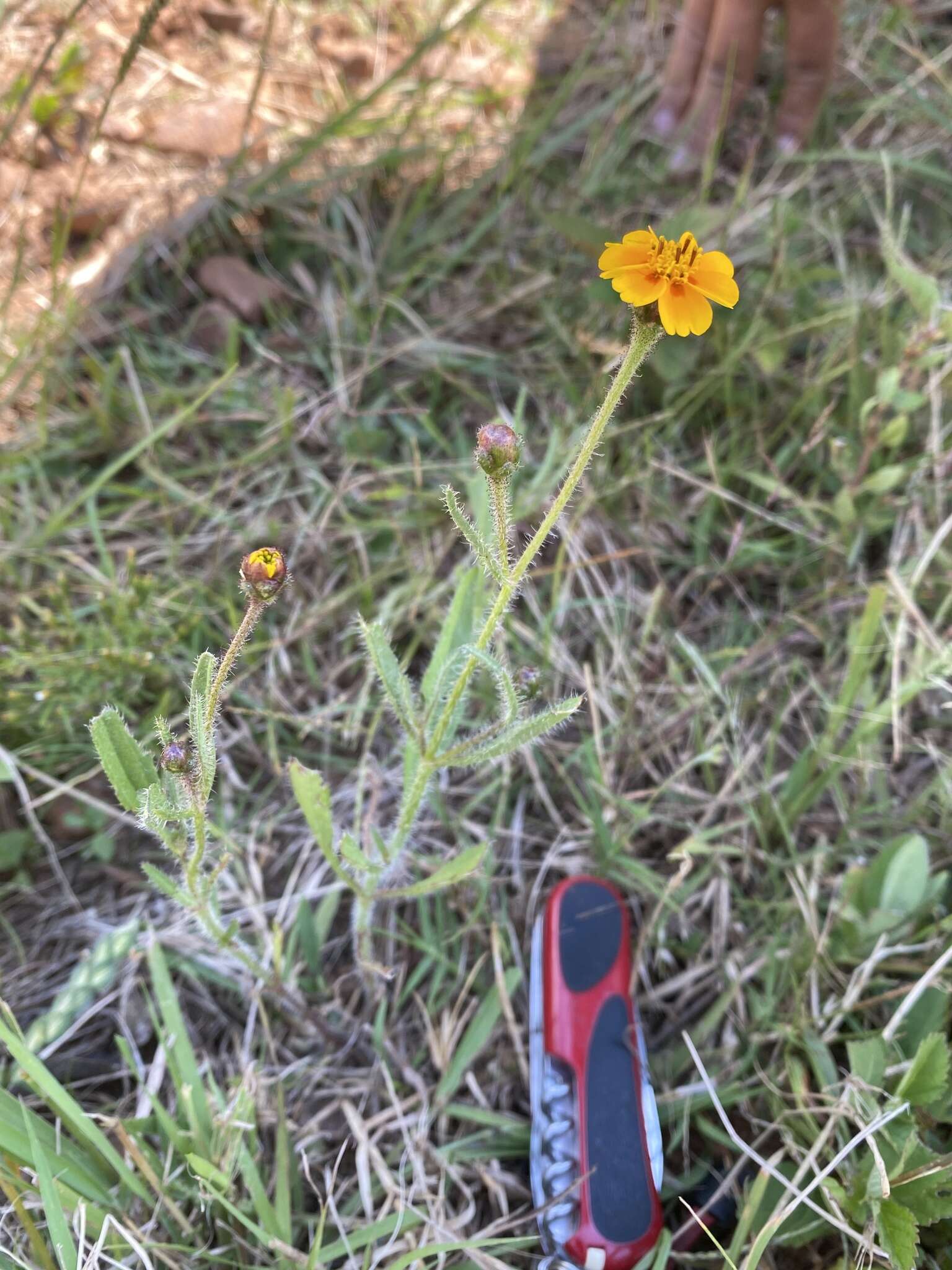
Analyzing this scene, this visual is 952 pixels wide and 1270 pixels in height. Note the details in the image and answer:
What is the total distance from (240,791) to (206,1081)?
0.56 m

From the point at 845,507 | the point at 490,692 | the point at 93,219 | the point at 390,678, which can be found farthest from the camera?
the point at 93,219

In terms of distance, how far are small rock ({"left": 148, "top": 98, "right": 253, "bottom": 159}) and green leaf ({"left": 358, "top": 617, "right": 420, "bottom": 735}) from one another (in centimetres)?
208

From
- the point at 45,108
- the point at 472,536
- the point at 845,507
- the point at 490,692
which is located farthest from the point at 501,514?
the point at 45,108

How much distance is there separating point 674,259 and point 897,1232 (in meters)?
1.37

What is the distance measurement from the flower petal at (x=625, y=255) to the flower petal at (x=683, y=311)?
0.07 m

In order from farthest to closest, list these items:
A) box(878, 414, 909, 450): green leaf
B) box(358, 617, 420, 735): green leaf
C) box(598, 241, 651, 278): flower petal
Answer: box(878, 414, 909, 450): green leaf, box(358, 617, 420, 735): green leaf, box(598, 241, 651, 278): flower petal

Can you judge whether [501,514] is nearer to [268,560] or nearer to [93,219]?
[268,560]

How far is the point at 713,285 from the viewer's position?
1.13m

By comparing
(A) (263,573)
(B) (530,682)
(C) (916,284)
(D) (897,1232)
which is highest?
(C) (916,284)

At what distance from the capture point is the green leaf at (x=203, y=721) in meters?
1.14

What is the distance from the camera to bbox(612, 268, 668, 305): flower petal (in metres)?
1.04

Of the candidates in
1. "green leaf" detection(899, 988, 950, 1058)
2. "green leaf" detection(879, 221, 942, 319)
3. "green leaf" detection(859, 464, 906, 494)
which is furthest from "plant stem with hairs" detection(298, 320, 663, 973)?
"green leaf" detection(879, 221, 942, 319)

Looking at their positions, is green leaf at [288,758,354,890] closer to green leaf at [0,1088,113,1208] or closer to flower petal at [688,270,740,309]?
green leaf at [0,1088,113,1208]

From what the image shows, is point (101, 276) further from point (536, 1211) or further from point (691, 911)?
point (536, 1211)
